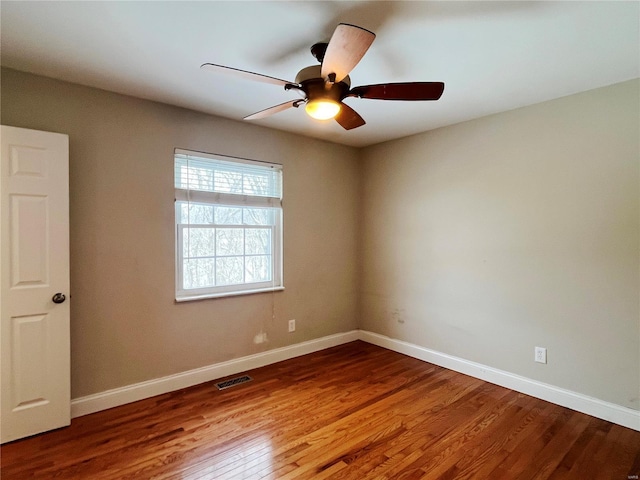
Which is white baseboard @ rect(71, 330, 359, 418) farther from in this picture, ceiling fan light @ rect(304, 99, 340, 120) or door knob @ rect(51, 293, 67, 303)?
ceiling fan light @ rect(304, 99, 340, 120)

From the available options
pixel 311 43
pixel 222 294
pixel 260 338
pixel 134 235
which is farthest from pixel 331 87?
pixel 260 338

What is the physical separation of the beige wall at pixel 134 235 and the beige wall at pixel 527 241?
1418 millimetres

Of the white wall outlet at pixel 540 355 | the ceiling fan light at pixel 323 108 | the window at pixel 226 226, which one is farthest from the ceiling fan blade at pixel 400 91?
the white wall outlet at pixel 540 355

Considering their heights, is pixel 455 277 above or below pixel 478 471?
above

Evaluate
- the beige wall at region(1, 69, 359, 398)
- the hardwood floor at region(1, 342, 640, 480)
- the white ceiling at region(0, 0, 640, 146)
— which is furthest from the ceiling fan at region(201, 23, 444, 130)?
the hardwood floor at region(1, 342, 640, 480)

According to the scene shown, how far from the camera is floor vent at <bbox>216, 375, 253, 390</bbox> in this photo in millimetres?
3006

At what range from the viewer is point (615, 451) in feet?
6.96

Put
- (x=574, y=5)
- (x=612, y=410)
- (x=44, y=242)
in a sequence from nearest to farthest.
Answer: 1. (x=574, y=5)
2. (x=44, y=242)
3. (x=612, y=410)

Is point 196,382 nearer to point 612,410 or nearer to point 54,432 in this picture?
point 54,432

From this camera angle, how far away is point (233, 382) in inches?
122

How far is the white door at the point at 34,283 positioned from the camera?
2160 millimetres

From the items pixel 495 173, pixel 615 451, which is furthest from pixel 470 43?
pixel 615 451

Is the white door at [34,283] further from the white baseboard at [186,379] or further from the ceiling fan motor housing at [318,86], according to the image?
the ceiling fan motor housing at [318,86]

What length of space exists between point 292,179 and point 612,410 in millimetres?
3348
